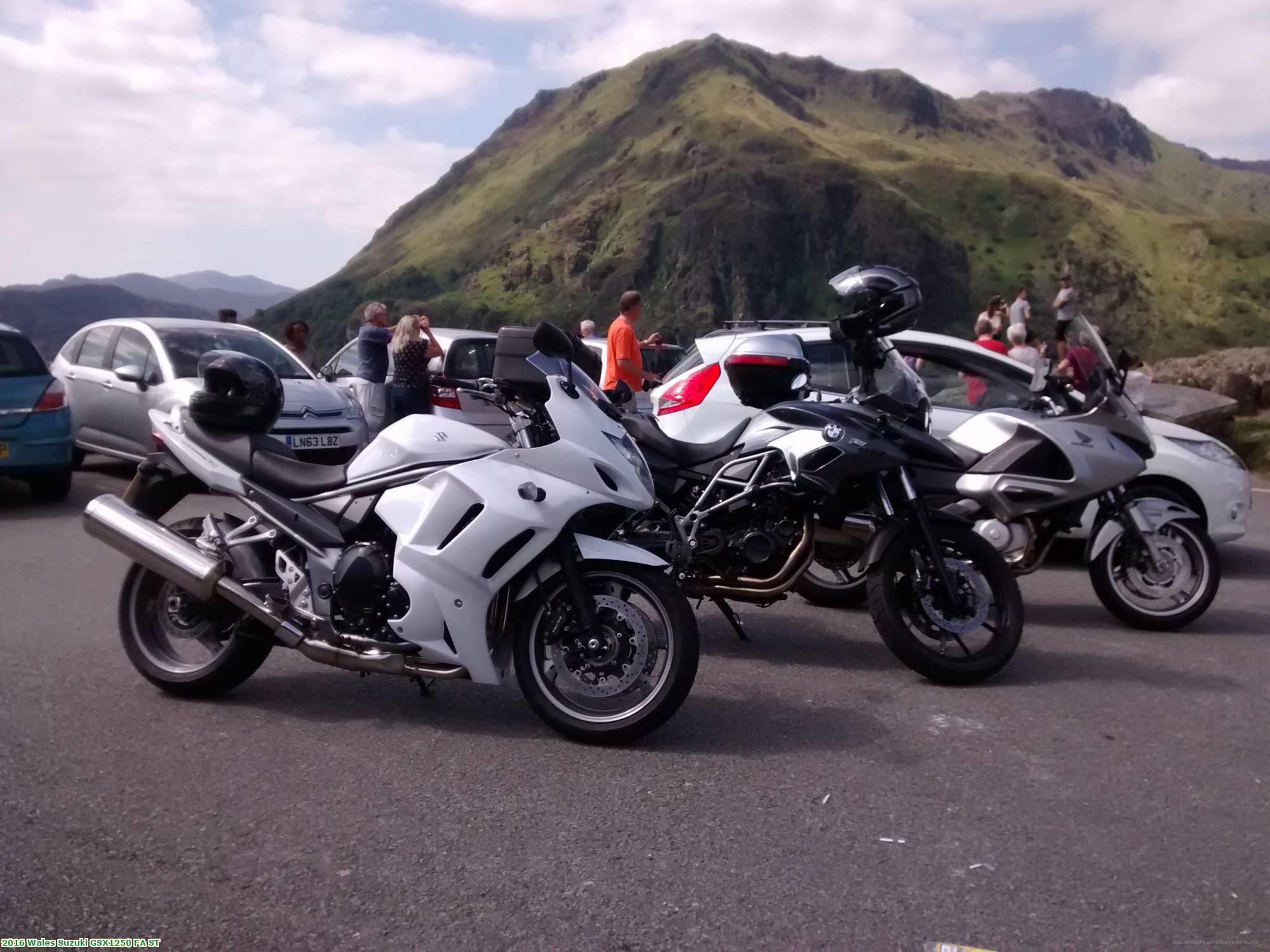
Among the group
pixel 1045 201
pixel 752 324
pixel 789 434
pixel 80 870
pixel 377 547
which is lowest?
pixel 80 870

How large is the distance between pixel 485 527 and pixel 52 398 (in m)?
7.72

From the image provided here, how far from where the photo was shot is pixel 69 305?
42.9m

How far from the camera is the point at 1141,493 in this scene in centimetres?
752

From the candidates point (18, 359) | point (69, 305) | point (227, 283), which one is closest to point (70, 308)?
point (69, 305)

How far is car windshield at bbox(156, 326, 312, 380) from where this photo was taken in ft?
38.3

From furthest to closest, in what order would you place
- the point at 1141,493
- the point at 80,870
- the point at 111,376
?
the point at 111,376 → the point at 1141,493 → the point at 80,870

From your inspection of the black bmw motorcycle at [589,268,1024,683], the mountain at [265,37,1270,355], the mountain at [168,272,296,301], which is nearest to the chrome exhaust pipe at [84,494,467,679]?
the black bmw motorcycle at [589,268,1024,683]

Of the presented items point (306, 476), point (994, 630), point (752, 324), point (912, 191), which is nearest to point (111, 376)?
point (752, 324)

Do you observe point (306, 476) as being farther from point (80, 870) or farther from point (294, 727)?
point (80, 870)

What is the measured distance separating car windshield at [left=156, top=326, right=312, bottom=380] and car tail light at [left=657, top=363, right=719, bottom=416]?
188 inches

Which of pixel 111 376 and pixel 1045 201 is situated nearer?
pixel 111 376

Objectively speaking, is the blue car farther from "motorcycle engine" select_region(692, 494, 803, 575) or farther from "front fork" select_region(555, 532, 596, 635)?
"front fork" select_region(555, 532, 596, 635)

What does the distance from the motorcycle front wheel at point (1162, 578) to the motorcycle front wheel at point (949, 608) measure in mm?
1490

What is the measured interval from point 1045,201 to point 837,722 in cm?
12668
